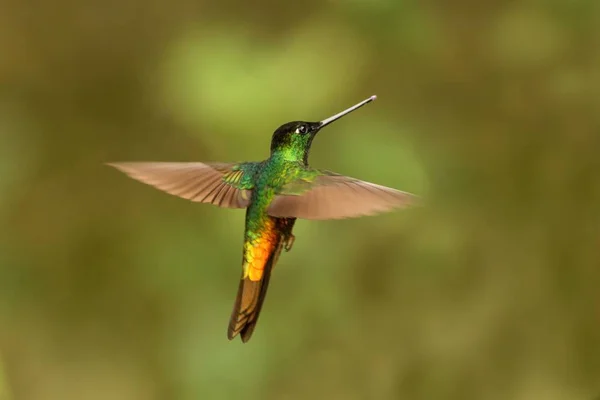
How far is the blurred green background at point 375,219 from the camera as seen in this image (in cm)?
149

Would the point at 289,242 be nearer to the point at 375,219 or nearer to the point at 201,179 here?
the point at 201,179

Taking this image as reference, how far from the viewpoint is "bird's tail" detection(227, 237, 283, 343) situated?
0.37 m

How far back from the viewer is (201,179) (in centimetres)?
46

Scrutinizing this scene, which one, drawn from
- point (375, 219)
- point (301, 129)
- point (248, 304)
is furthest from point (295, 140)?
point (375, 219)

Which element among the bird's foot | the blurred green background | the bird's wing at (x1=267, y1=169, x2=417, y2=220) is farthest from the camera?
the blurred green background

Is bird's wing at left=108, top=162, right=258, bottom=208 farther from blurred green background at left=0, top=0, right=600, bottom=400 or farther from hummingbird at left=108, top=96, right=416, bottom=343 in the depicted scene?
blurred green background at left=0, top=0, right=600, bottom=400

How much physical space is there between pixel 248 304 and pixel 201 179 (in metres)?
0.10

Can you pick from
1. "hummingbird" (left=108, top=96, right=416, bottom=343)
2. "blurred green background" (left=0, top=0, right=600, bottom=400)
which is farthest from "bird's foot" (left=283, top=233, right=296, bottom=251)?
"blurred green background" (left=0, top=0, right=600, bottom=400)

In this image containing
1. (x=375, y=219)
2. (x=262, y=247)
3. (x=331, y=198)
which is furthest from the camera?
(x=375, y=219)

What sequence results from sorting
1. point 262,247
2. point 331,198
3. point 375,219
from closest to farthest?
point 331,198, point 262,247, point 375,219

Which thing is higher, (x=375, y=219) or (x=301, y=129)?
(x=301, y=129)

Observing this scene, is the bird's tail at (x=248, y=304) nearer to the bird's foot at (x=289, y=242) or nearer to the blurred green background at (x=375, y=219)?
the bird's foot at (x=289, y=242)

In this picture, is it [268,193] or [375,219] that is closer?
[268,193]

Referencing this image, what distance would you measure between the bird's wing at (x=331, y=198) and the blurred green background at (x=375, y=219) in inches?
38.8
